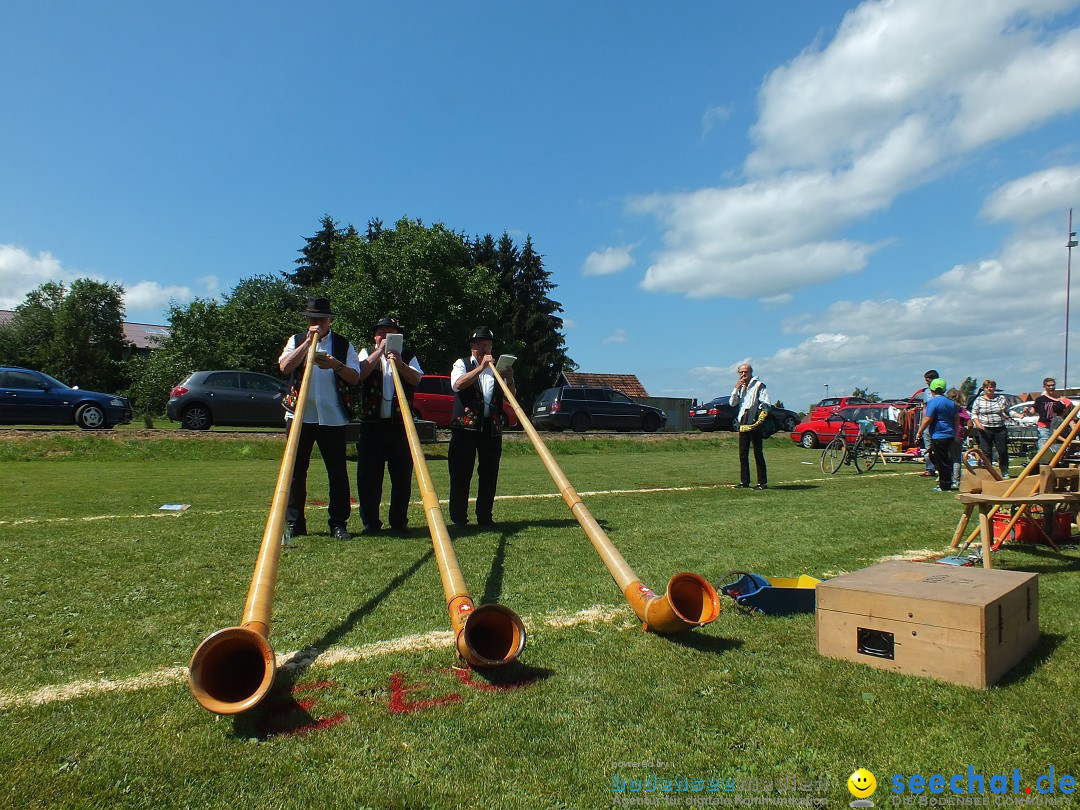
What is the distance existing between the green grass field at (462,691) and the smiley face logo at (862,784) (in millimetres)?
31

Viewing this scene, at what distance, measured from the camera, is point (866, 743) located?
8.01 ft

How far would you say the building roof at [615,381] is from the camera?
54.4 metres

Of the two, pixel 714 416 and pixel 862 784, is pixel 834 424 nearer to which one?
pixel 714 416

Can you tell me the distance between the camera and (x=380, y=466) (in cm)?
652

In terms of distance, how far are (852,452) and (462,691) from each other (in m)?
14.2

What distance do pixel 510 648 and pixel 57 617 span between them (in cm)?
248

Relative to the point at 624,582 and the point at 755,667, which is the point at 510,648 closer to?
the point at 624,582

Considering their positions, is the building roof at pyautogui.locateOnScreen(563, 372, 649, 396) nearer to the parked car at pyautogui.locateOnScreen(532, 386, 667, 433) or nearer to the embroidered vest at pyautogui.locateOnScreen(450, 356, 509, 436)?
the parked car at pyautogui.locateOnScreen(532, 386, 667, 433)

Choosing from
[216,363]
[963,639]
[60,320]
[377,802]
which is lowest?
[377,802]

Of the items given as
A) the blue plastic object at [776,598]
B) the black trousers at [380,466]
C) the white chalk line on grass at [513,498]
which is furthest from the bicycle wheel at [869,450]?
the blue plastic object at [776,598]

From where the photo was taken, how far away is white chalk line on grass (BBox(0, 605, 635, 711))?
2752mm

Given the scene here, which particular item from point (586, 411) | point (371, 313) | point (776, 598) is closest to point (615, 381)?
point (371, 313)

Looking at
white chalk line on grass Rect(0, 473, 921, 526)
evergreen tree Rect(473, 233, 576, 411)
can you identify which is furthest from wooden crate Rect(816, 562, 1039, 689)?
evergreen tree Rect(473, 233, 576, 411)

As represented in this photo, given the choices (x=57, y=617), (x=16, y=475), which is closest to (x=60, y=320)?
(x=16, y=475)
